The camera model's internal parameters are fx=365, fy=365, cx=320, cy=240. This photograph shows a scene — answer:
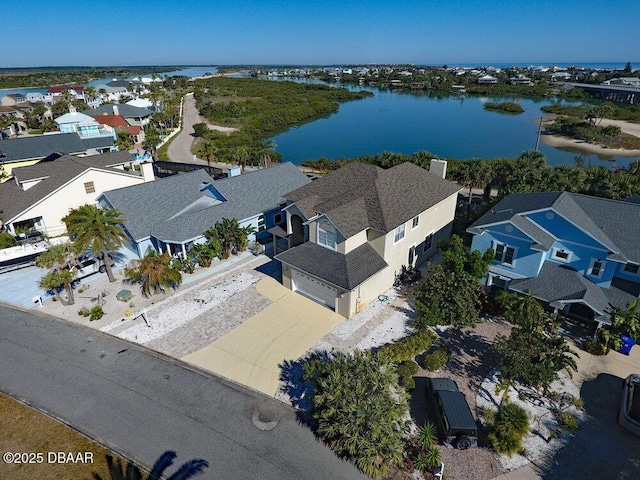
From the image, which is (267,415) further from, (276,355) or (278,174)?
(278,174)

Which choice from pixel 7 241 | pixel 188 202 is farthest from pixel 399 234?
pixel 7 241

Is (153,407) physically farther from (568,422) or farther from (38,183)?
(38,183)

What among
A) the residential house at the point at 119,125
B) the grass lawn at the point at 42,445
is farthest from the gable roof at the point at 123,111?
Answer: the grass lawn at the point at 42,445

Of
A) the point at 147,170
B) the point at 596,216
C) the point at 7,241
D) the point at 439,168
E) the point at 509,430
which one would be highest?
the point at 439,168

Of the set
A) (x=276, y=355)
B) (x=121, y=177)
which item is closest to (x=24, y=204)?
(x=121, y=177)

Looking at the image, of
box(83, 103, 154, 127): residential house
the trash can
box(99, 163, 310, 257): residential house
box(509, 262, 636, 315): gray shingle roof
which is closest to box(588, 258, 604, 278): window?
box(509, 262, 636, 315): gray shingle roof

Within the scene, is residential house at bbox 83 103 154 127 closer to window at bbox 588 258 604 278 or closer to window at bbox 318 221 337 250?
window at bbox 318 221 337 250

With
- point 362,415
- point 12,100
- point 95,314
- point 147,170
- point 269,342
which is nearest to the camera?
point 362,415
